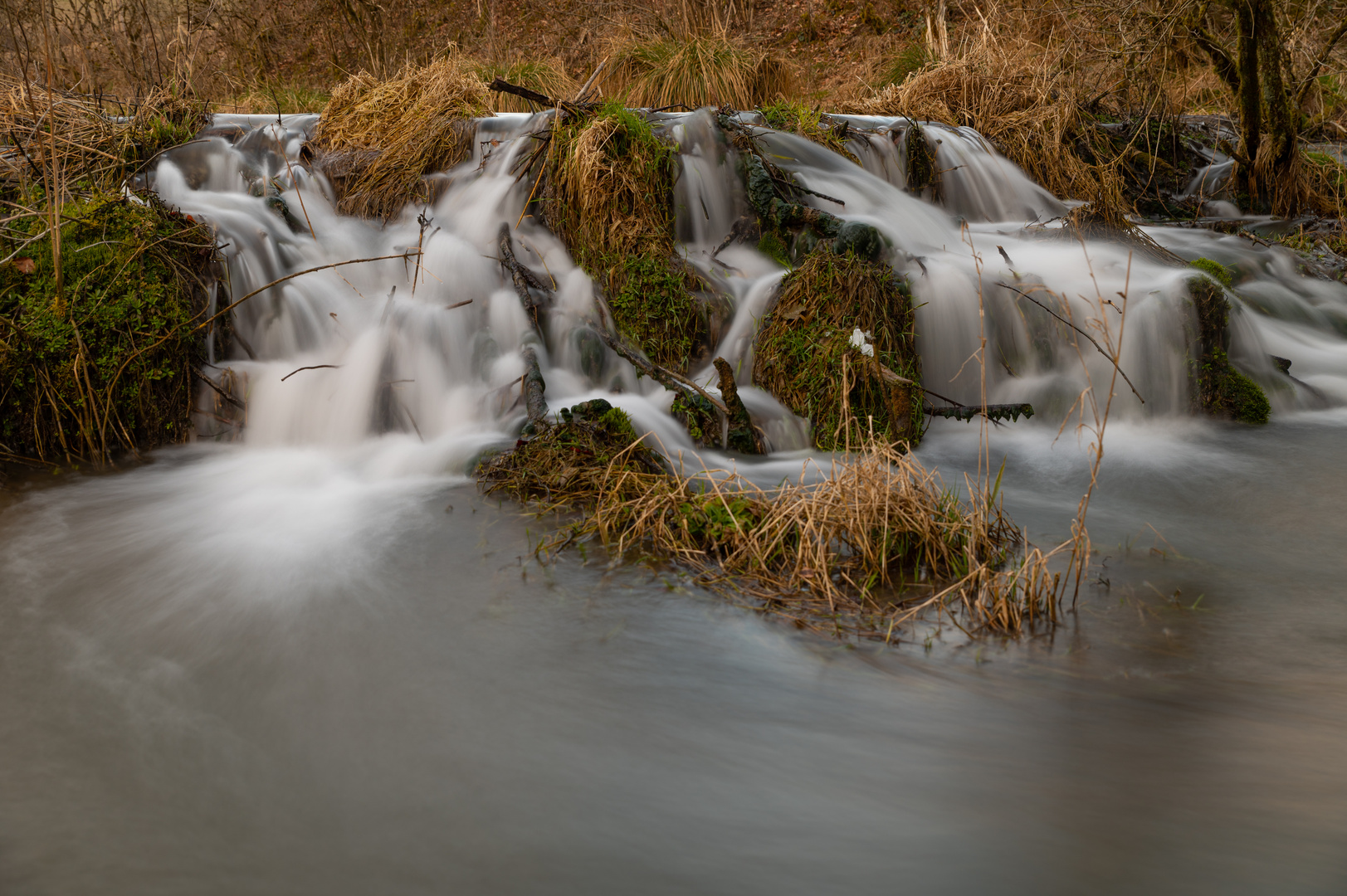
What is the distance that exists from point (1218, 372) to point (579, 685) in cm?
482

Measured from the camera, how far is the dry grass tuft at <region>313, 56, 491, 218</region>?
22.2ft

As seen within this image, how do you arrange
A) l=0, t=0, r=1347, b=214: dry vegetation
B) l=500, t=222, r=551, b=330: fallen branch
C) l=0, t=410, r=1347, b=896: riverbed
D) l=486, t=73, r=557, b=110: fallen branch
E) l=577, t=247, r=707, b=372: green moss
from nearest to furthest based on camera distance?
l=0, t=410, r=1347, b=896: riverbed < l=577, t=247, r=707, b=372: green moss < l=500, t=222, r=551, b=330: fallen branch < l=486, t=73, r=557, b=110: fallen branch < l=0, t=0, r=1347, b=214: dry vegetation

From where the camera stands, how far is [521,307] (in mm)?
5758

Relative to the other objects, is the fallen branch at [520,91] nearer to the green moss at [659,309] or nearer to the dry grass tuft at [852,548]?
the green moss at [659,309]

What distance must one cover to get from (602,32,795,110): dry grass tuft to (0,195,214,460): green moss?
556 cm

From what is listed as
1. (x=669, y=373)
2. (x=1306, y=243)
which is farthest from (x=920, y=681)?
(x=1306, y=243)

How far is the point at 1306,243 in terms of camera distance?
8.00 meters

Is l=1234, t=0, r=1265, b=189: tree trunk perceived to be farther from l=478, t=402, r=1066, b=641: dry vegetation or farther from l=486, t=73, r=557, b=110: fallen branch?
l=478, t=402, r=1066, b=641: dry vegetation

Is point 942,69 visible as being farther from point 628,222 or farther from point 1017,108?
point 628,222

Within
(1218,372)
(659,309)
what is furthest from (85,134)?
(1218,372)

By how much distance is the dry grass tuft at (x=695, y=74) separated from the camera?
9.80 meters

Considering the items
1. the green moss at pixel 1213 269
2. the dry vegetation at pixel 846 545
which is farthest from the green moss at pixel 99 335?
the green moss at pixel 1213 269

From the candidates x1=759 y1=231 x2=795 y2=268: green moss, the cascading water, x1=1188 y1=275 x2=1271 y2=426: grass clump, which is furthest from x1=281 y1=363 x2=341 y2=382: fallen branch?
x1=1188 y1=275 x2=1271 y2=426: grass clump

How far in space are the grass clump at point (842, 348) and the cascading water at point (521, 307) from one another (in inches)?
7.0
